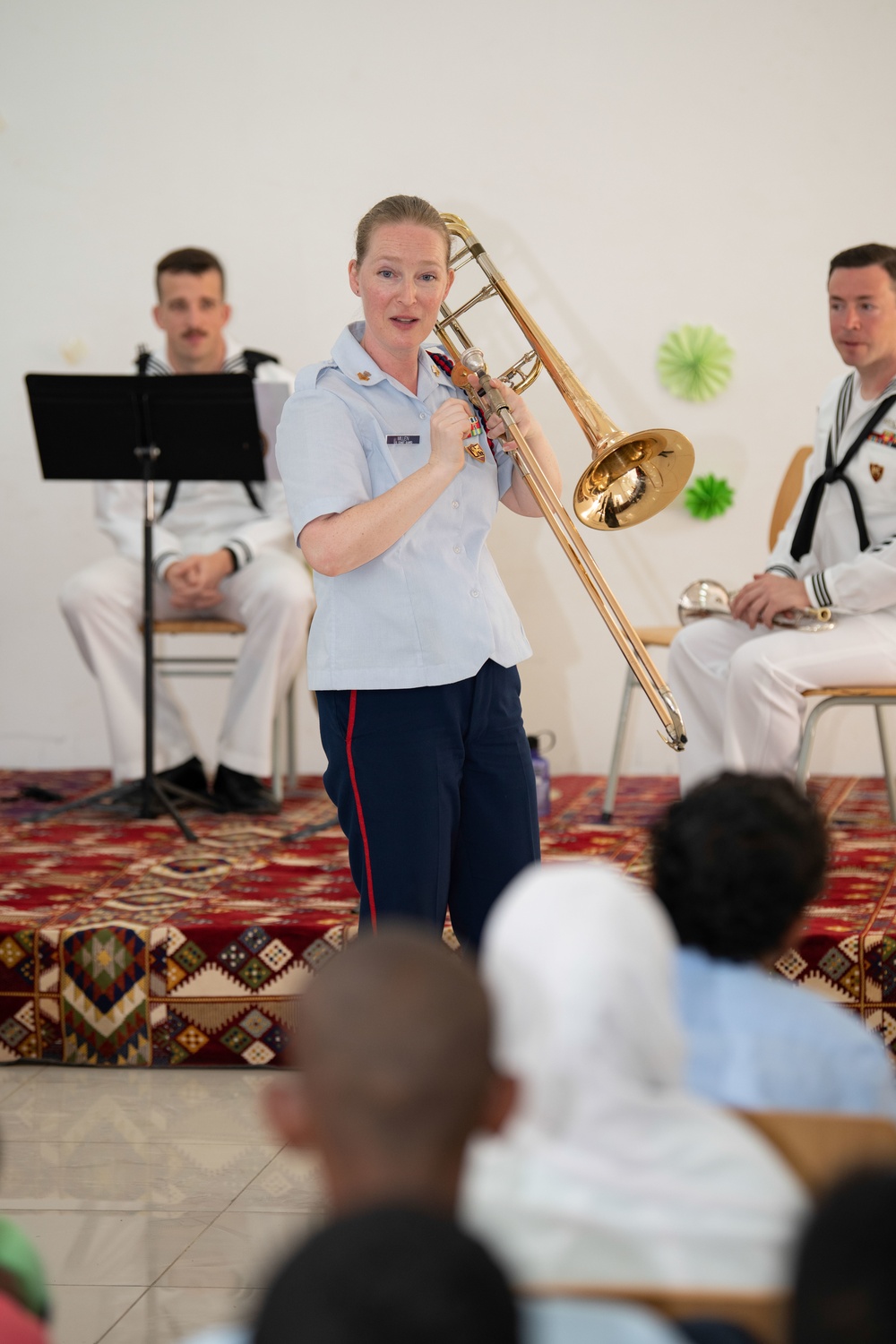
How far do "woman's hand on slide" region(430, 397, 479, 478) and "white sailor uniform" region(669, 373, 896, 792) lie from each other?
4.24 feet

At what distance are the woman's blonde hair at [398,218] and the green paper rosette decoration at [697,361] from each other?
8.75 feet

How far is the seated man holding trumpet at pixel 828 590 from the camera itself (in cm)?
295

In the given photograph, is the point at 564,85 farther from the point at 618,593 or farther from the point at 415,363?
the point at 415,363

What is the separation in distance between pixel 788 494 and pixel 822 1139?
10.0ft

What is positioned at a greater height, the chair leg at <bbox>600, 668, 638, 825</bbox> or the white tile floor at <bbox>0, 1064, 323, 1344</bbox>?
the chair leg at <bbox>600, 668, 638, 825</bbox>

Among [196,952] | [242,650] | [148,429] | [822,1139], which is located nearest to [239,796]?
[242,650]

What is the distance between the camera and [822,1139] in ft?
2.80

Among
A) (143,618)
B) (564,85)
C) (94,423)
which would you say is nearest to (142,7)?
(564,85)

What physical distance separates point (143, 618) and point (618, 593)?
66.2 inches

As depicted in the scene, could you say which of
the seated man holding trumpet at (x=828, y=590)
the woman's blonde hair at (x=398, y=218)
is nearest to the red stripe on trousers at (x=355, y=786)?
the woman's blonde hair at (x=398, y=218)

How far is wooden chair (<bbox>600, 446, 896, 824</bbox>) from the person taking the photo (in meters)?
2.92

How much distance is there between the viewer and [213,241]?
460 centimetres

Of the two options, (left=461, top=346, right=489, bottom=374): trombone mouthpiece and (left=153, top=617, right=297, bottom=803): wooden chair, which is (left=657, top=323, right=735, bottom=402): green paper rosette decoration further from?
(left=461, top=346, right=489, bottom=374): trombone mouthpiece

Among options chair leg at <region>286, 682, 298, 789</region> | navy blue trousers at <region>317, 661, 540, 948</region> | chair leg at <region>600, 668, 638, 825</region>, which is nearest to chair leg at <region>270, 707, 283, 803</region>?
chair leg at <region>286, 682, 298, 789</region>
